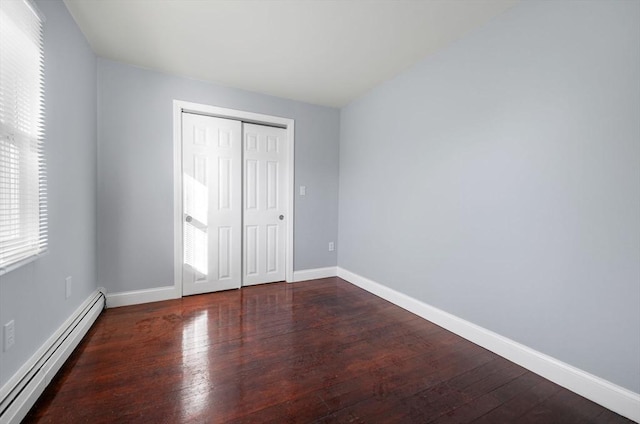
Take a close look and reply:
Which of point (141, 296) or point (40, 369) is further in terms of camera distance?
point (141, 296)

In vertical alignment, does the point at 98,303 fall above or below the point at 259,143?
below

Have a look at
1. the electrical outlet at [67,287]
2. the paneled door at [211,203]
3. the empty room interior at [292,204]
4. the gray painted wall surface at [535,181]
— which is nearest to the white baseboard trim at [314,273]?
the empty room interior at [292,204]

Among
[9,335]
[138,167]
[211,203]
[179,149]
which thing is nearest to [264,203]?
[211,203]

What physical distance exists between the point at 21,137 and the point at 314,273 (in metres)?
3.10

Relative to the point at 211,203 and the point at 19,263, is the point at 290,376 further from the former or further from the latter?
the point at 211,203

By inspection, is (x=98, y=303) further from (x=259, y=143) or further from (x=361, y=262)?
(x=361, y=262)

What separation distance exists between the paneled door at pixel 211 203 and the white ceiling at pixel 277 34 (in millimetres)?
631

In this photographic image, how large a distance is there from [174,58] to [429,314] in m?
3.50

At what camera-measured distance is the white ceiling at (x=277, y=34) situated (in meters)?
1.90

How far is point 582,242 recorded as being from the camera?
1593 millimetres

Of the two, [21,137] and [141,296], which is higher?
[21,137]

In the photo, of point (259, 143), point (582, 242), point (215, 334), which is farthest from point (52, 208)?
point (582, 242)

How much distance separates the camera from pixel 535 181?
179 cm

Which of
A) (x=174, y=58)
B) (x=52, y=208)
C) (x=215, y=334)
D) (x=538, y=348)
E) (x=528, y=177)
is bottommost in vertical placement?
(x=215, y=334)
